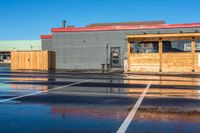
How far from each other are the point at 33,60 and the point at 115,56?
34.4 ft

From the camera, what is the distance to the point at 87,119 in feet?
30.8

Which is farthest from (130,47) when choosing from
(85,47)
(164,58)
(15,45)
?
(15,45)

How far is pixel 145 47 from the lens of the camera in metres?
38.6

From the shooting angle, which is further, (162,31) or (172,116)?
(162,31)

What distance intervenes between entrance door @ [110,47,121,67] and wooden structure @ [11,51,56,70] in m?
7.86

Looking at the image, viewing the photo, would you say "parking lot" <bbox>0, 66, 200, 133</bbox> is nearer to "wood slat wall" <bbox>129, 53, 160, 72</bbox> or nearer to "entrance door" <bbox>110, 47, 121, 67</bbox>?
"wood slat wall" <bbox>129, 53, 160, 72</bbox>

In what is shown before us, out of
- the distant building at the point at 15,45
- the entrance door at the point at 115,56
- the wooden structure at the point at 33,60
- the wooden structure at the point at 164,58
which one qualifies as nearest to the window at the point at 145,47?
the wooden structure at the point at 164,58

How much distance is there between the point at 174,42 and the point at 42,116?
29.3 metres

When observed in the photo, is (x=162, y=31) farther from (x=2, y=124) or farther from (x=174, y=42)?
(x=2, y=124)

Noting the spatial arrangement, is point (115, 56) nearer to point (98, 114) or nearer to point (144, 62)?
point (144, 62)

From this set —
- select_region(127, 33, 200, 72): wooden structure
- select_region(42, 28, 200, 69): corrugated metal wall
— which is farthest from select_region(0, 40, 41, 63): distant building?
select_region(127, 33, 200, 72): wooden structure

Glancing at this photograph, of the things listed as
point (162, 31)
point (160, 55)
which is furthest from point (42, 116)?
point (162, 31)

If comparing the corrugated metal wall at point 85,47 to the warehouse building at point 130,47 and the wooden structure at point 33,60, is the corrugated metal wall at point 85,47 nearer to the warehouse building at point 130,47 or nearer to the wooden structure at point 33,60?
the warehouse building at point 130,47

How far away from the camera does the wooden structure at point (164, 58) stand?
36688mm
